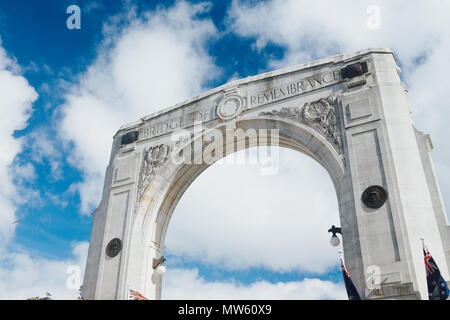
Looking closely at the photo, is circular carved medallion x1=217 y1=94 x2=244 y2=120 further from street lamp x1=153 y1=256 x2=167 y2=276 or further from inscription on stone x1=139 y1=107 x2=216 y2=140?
street lamp x1=153 y1=256 x2=167 y2=276

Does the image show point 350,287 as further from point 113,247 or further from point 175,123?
point 175,123

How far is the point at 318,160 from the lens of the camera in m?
16.0

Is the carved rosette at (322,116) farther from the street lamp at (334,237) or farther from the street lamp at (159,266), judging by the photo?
the street lamp at (159,266)

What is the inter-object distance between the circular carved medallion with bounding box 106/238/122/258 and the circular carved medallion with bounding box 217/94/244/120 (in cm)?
631

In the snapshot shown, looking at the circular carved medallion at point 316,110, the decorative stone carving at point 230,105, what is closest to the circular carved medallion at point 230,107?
the decorative stone carving at point 230,105

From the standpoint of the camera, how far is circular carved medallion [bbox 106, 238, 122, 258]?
17250 millimetres

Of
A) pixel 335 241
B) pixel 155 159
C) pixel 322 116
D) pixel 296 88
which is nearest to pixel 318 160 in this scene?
pixel 322 116

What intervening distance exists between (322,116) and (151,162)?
7298mm

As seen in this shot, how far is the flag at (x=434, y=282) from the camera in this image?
1084cm

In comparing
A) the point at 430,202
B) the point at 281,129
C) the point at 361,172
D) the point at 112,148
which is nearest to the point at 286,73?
the point at 281,129

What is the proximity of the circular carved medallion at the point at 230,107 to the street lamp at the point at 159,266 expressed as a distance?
19.8 feet

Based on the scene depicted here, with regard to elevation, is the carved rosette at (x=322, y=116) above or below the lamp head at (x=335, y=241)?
above
